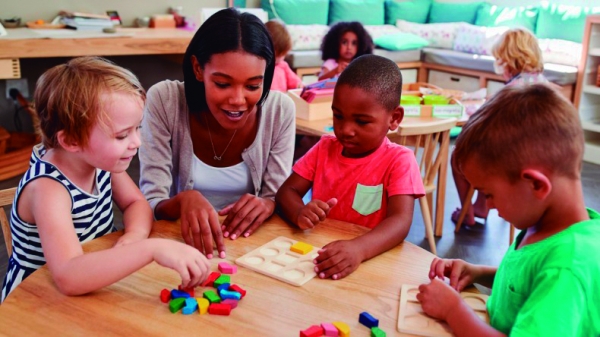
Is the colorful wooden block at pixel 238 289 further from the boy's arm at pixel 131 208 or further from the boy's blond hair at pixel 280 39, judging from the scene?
the boy's blond hair at pixel 280 39

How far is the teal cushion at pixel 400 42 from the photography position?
6.37 meters

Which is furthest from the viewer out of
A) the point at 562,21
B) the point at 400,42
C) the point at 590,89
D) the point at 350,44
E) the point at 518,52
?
the point at 400,42

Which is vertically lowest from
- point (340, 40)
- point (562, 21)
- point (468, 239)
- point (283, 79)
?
point (468, 239)

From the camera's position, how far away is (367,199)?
158 cm

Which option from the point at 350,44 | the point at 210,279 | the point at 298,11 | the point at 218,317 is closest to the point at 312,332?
the point at 218,317

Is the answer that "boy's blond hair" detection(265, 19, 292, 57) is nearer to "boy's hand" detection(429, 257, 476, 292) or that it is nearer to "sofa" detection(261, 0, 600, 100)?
"sofa" detection(261, 0, 600, 100)

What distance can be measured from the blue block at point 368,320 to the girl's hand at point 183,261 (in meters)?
0.31

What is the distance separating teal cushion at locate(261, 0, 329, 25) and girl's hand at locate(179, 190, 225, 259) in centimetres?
511

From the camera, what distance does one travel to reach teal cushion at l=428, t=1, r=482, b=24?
6.89m

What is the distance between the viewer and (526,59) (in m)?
3.69

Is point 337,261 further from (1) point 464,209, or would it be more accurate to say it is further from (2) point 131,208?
(1) point 464,209

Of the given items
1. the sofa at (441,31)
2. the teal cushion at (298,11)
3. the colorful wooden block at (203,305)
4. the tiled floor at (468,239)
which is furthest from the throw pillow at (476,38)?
the colorful wooden block at (203,305)

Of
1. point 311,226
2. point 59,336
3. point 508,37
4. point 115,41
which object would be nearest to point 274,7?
point 115,41

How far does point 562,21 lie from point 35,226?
19.6 feet
